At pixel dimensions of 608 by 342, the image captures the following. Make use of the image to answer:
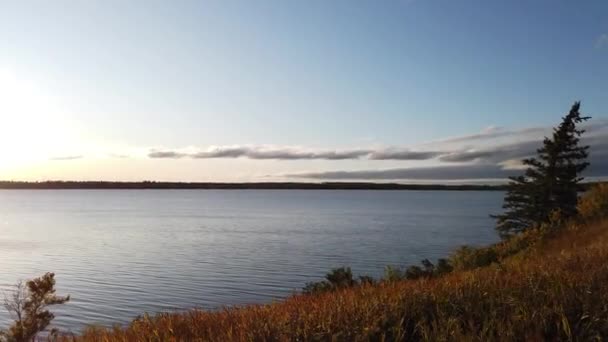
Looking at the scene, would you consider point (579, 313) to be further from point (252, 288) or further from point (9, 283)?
point (9, 283)

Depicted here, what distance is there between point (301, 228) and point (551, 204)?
48.1 m

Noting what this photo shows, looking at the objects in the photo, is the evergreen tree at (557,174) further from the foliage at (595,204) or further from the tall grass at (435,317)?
the tall grass at (435,317)

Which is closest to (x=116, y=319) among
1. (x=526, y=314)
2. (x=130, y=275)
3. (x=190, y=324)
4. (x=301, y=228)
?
(x=130, y=275)

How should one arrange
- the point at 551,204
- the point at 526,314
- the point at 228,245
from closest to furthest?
the point at 526,314, the point at 551,204, the point at 228,245

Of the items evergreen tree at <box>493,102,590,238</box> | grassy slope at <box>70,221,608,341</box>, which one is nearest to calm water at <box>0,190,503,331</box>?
evergreen tree at <box>493,102,590,238</box>

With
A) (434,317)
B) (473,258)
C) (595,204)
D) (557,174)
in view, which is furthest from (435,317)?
(557,174)

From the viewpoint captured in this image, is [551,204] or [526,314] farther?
[551,204]

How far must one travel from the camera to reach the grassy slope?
17.6ft

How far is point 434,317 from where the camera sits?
5.79m

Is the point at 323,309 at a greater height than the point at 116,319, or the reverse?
the point at 323,309

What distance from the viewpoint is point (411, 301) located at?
650cm

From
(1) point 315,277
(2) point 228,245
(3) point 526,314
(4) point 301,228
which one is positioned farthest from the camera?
(4) point 301,228

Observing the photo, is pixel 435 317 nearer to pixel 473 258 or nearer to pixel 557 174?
pixel 473 258

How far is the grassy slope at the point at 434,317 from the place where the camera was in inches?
211
